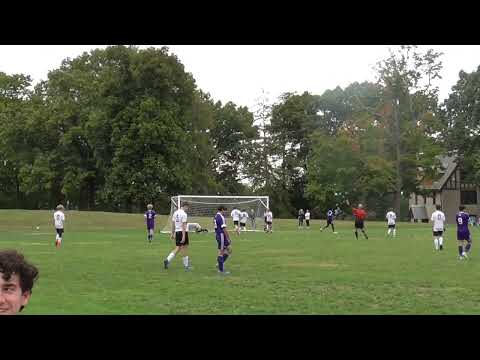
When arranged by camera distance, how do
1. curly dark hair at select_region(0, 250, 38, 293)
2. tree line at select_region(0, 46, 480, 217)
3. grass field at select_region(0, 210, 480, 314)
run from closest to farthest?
1. curly dark hair at select_region(0, 250, 38, 293)
2. grass field at select_region(0, 210, 480, 314)
3. tree line at select_region(0, 46, 480, 217)

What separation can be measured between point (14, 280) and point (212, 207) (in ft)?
165

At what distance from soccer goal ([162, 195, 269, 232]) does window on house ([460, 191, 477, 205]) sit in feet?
124

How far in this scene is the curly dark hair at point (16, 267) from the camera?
9.38 feet

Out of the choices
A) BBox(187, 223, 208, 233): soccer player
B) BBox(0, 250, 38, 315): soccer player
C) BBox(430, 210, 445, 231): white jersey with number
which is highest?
BBox(0, 250, 38, 315): soccer player

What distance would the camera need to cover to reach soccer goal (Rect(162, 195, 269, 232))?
2029 inches

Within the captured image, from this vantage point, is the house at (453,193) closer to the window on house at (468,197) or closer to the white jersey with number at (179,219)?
the window on house at (468,197)

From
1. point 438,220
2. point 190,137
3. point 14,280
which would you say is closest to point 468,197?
point 190,137

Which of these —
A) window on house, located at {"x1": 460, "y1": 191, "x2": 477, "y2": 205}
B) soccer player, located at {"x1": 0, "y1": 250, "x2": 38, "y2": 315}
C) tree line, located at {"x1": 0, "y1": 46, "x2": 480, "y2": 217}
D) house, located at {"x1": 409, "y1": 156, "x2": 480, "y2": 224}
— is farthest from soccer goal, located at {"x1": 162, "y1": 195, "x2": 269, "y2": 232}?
soccer player, located at {"x1": 0, "y1": 250, "x2": 38, "y2": 315}

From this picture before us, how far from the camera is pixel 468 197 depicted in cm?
8400

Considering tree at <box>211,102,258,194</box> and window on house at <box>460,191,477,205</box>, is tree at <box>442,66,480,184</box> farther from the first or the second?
tree at <box>211,102,258,194</box>

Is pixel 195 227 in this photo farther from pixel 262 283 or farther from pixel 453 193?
pixel 453 193
